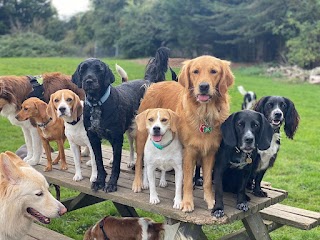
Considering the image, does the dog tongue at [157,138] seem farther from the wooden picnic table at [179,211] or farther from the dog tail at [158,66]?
the dog tail at [158,66]

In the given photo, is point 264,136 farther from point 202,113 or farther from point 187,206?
point 187,206

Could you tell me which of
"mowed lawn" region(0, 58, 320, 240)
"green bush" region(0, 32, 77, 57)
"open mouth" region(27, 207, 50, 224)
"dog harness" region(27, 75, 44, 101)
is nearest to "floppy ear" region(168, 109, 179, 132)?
"mowed lawn" region(0, 58, 320, 240)

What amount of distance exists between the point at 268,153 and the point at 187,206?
784 millimetres

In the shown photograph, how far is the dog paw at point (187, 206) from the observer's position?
129 inches

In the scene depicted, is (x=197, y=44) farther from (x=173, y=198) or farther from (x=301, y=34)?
(x=173, y=198)

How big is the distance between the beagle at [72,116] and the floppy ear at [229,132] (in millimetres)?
1303

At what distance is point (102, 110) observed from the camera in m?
3.68

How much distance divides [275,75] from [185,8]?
10.0 m

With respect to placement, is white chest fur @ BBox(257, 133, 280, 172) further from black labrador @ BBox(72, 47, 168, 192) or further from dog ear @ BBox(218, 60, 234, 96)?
black labrador @ BBox(72, 47, 168, 192)

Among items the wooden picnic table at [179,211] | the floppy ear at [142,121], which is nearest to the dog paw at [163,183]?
the wooden picnic table at [179,211]

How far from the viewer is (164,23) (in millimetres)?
31359

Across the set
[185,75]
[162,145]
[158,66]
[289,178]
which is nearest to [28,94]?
[158,66]

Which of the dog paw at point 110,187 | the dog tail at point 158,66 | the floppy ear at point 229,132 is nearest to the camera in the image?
the floppy ear at point 229,132

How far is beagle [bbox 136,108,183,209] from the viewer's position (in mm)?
3373
